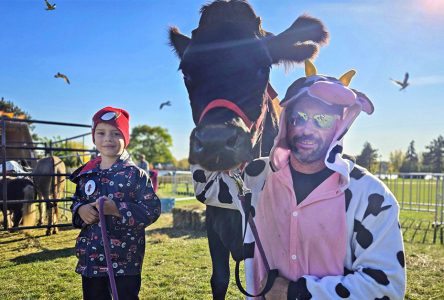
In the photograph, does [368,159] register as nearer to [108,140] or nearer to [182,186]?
[108,140]

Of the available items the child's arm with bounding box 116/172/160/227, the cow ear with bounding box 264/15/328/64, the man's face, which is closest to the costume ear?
the man's face

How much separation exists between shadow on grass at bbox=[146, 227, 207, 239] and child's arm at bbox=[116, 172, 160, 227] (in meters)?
5.74

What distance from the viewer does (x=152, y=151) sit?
5459 centimetres

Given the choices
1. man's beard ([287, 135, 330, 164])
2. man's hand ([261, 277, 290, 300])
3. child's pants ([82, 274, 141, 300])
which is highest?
man's beard ([287, 135, 330, 164])

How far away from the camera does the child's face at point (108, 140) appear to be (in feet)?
8.25

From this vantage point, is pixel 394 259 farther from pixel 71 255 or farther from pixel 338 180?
pixel 71 255

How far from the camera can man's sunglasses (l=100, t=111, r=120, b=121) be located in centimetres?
254

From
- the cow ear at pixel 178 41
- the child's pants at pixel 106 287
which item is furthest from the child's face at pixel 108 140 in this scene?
the cow ear at pixel 178 41

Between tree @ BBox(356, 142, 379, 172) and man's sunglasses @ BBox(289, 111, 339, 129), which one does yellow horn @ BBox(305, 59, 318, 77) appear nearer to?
man's sunglasses @ BBox(289, 111, 339, 129)

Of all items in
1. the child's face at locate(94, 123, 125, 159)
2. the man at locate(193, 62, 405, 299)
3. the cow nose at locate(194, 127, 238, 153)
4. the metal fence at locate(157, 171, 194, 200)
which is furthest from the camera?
the metal fence at locate(157, 171, 194, 200)

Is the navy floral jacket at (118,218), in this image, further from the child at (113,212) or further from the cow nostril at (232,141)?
the cow nostril at (232,141)

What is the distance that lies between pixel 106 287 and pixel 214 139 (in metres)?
1.53

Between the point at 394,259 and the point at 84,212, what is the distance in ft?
5.79

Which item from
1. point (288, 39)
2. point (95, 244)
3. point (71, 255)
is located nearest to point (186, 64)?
point (288, 39)
